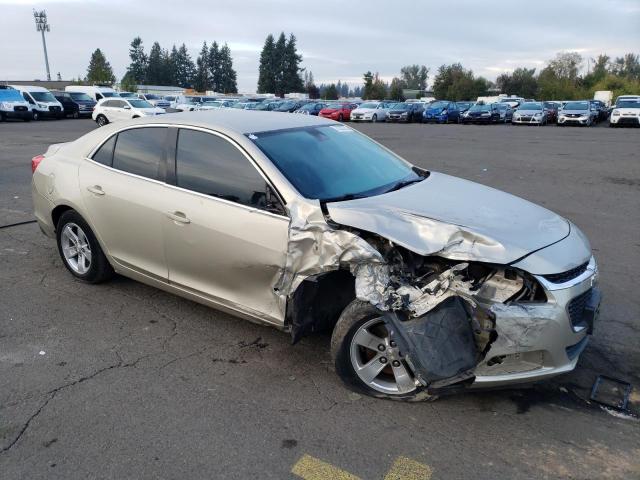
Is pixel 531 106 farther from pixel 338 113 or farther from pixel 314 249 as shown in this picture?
pixel 314 249

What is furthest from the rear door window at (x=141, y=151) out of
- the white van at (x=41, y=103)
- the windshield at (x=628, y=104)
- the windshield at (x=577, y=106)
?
the windshield at (x=577, y=106)

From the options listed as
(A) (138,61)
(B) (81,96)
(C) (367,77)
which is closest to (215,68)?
(A) (138,61)

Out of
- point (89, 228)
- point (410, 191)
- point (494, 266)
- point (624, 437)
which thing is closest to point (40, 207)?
point (89, 228)

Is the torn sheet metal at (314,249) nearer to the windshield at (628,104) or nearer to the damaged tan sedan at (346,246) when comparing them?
the damaged tan sedan at (346,246)

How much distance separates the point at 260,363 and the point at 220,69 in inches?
5117

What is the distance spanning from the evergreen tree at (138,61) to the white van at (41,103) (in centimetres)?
8943

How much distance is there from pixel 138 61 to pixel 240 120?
414 ft

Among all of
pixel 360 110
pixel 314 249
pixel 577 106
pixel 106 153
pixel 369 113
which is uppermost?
pixel 106 153

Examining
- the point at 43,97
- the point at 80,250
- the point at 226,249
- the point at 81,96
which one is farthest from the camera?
the point at 81,96

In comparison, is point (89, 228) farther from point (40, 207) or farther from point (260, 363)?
point (260, 363)

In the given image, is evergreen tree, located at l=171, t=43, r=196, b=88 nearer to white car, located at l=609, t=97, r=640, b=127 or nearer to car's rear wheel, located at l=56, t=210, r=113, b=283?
white car, located at l=609, t=97, r=640, b=127

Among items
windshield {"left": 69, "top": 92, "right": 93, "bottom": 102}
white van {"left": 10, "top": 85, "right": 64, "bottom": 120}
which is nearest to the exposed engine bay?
white van {"left": 10, "top": 85, "right": 64, "bottom": 120}

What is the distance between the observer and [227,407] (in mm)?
3230

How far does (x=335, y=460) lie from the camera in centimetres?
280
